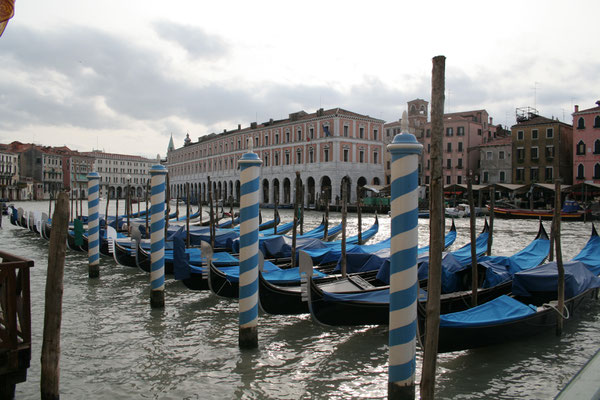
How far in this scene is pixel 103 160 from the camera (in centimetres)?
7069

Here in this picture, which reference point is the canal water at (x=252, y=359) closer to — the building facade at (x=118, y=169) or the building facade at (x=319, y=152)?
the building facade at (x=319, y=152)

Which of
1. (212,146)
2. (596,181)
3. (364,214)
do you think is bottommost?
(364,214)

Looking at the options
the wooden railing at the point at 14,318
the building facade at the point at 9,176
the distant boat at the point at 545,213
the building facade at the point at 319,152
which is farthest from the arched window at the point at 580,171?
the building facade at the point at 9,176

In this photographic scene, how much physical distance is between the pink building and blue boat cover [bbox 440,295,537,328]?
2375cm

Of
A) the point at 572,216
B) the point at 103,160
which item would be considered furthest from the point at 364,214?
the point at 103,160

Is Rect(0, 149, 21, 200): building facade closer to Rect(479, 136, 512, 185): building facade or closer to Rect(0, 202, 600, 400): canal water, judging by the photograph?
Rect(479, 136, 512, 185): building facade

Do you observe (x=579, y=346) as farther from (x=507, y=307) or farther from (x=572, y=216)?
(x=572, y=216)

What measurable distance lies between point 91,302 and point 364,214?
72.9ft

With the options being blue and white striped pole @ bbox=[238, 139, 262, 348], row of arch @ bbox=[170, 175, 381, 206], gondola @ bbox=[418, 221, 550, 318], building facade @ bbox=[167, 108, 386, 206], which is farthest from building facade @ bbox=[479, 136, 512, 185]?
blue and white striped pole @ bbox=[238, 139, 262, 348]

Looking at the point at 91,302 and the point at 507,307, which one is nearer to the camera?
the point at 507,307

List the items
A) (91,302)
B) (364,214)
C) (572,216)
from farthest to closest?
1. (364,214)
2. (572,216)
3. (91,302)

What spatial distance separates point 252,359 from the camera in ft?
12.8

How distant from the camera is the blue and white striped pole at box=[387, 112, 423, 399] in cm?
238

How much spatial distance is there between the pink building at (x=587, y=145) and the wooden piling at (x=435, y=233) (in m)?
25.8
